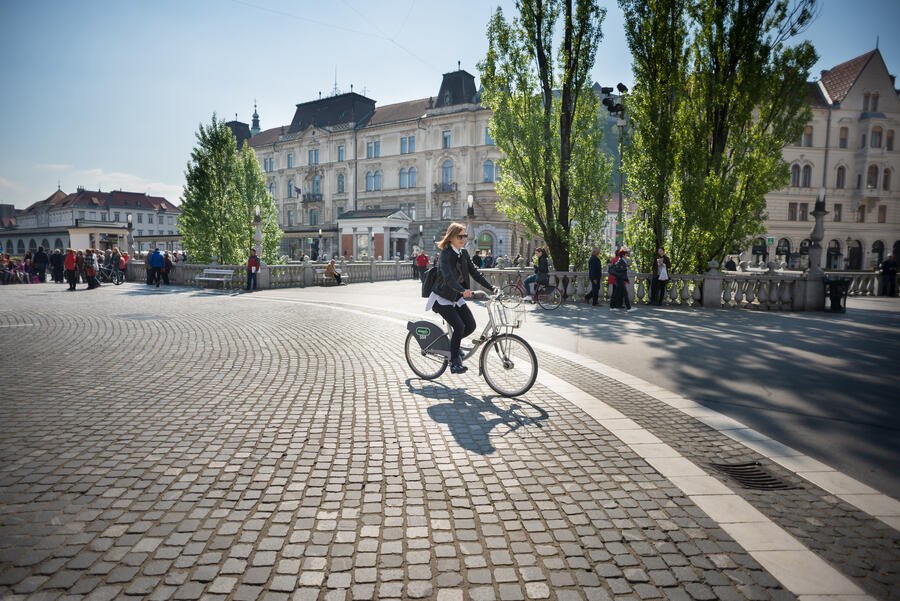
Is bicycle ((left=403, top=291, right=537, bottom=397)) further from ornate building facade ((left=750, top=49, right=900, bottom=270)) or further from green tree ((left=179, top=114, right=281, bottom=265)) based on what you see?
ornate building facade ((left=750, top=49, right=900, bottom=270))

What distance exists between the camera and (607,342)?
9.12 metres

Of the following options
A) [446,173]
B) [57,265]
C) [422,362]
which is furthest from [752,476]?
[446,173]

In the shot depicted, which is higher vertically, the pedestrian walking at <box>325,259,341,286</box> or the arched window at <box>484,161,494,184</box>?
the arched window at <box>484,161,494,184</box>

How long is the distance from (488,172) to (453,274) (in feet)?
152

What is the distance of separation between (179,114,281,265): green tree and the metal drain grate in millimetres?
27677

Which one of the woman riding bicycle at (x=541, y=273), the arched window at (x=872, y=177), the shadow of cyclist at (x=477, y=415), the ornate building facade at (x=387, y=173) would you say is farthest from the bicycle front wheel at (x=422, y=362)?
the arched window at (x=872, y=177)

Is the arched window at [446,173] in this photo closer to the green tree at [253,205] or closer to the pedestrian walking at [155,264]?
the green tree at [253,205]

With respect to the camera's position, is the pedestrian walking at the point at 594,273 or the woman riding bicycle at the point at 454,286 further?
the pedestrian walking at the point at 594,273

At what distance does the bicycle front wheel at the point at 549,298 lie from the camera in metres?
14.9

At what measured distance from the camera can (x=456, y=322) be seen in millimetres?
6082

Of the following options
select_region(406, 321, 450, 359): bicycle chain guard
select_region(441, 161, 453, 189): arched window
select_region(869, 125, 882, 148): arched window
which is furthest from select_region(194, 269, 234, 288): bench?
select_region(869, 125, 882, 148): arched window

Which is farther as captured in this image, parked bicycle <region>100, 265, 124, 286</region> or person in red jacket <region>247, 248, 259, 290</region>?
parked bicycle <region>100, 265, 124, 286</region>

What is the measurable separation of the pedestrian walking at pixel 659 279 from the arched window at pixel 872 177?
148ft

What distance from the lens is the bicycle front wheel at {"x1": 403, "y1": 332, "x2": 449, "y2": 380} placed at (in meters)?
6.48
